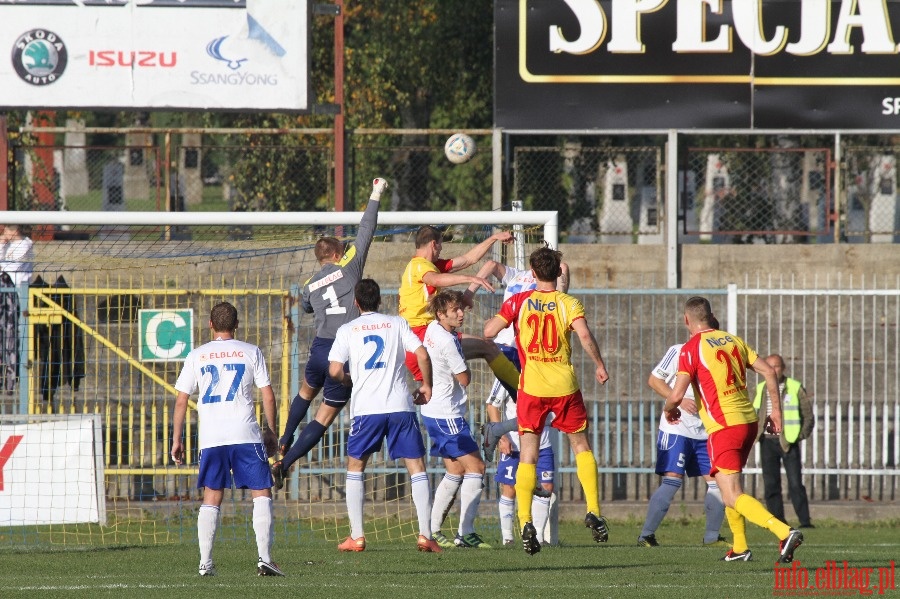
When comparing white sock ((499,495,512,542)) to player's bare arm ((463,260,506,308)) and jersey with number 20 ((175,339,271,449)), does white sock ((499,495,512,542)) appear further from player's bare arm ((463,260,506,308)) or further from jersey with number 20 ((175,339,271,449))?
jersey with number 20 ((175,339,271,449))

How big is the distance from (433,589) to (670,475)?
14.5 ft

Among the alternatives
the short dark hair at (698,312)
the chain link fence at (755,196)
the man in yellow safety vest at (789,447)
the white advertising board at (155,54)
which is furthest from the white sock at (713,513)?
the white advertising board at (155,54)

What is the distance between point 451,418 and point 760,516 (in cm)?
297

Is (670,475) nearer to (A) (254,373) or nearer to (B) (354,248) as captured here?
(B) (354,248)

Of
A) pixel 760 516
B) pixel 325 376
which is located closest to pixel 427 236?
pixel 325 376

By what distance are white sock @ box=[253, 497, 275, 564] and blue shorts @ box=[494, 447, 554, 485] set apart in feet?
9.96

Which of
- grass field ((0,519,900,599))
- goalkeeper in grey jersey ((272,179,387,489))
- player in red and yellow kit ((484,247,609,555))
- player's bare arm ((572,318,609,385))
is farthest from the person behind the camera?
goalkeeper in grey jersey ((272,179,387,489))

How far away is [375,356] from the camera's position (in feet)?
33.2

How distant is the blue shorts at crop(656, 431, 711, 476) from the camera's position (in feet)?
39.3

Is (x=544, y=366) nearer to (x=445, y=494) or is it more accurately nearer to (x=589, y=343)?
(x=589, y=343)

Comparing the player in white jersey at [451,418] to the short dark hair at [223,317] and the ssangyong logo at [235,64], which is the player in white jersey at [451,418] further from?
the ssangyong logo at [235,64]

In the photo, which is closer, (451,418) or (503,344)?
(451,418)

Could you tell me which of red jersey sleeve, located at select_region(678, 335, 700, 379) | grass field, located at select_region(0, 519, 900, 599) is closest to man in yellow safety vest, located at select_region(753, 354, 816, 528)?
grass field, located at select_region(0, 519, 900, 599)

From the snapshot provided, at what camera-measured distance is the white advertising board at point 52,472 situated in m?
12.9
